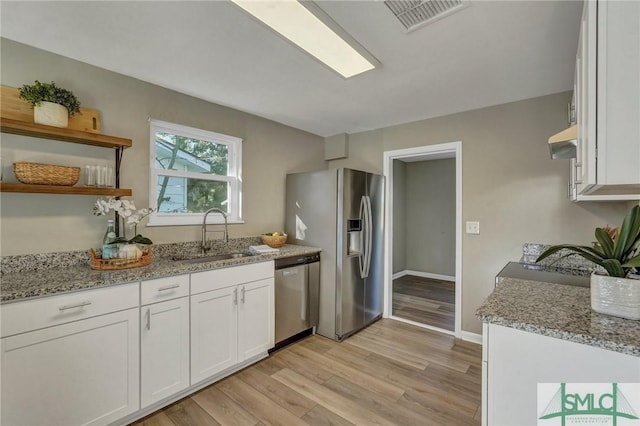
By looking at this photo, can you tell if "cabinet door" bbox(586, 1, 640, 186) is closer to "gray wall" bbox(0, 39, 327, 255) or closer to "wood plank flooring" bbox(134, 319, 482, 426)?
"wood plank flooring" bbox(134, 319, 482, 426)

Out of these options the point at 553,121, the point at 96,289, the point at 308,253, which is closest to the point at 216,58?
the point at 96,289

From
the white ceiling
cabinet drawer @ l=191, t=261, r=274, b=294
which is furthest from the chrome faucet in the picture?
the white ceiling

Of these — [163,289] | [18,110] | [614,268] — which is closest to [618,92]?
[614,268]

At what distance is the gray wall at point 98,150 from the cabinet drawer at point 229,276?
0.65m

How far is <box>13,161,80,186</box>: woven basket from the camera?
1.69m

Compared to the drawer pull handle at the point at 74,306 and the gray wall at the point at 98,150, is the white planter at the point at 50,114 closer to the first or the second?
the gray wall at the point at 98,150

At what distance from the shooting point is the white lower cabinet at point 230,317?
2.07 meters

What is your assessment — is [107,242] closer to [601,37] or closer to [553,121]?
[601,37]

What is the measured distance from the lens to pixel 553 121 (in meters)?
2.52

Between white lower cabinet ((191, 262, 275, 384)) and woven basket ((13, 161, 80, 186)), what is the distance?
1.02 metres

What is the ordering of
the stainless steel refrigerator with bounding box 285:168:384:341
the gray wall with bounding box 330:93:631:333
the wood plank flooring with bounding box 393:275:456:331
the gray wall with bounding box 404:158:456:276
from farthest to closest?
the gray wall with bounding box 404:158:456:276 < the wood plank flooring with bounding box 393:275:456:331 < the stainless steel refrigerator with bounding box 285:168:384:341 < the gray wall with bounding box 330:93:631:333

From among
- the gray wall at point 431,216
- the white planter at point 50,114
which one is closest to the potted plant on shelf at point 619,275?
the white planter at point 50,114

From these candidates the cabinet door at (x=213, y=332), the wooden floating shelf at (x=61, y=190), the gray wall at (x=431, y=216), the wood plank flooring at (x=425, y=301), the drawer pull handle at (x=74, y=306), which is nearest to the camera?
the drawer pull handle at (x=74, y=306)

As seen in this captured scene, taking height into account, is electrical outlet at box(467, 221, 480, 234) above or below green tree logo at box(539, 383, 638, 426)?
above
